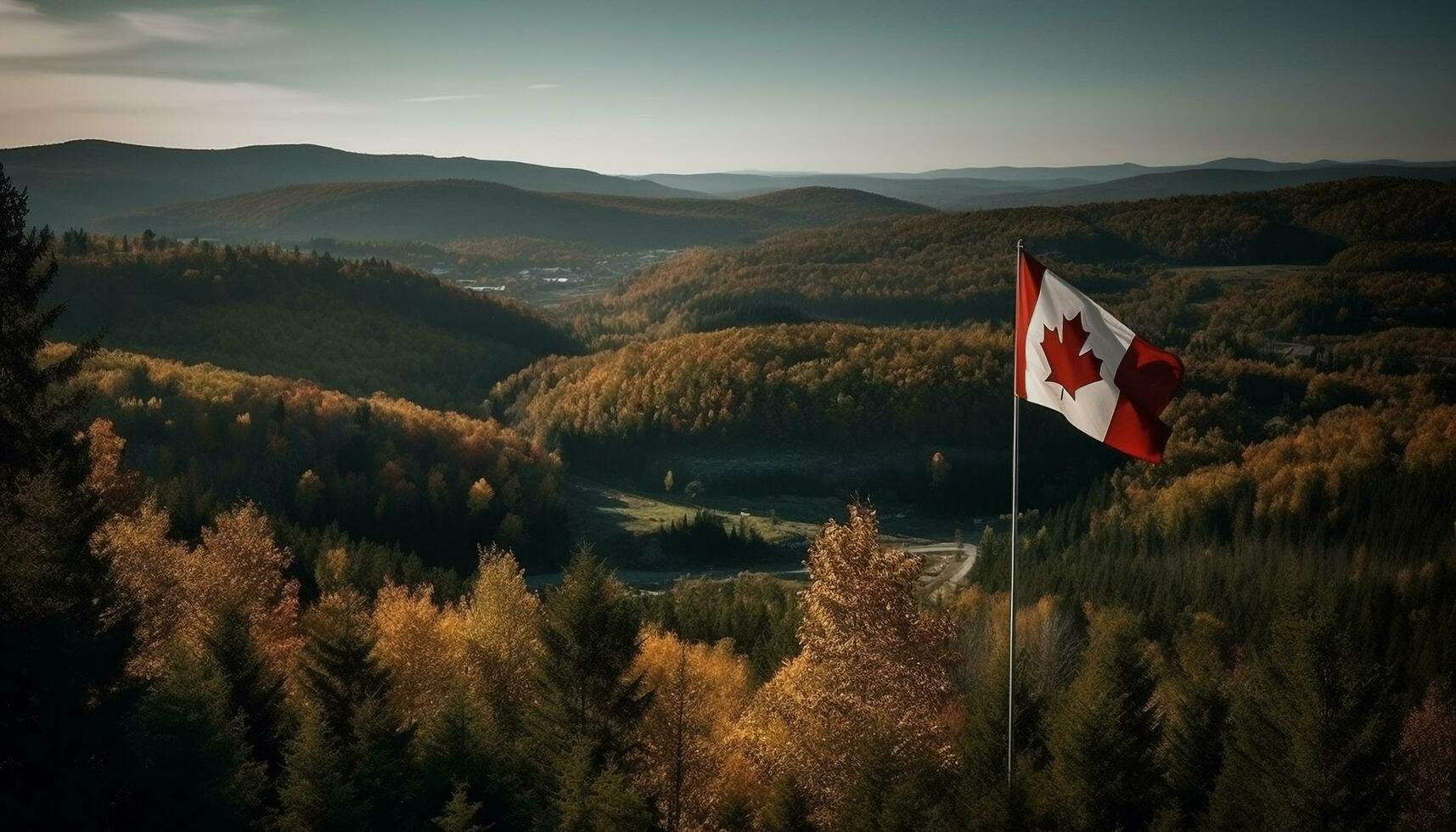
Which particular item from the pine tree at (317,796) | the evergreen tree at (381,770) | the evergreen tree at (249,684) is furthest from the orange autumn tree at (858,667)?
the evergreen tree at (249,684)

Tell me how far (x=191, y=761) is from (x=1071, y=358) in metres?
21.3

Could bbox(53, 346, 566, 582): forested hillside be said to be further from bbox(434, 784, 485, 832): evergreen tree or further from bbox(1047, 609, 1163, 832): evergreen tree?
bbox(1047, 609, 1163, 832): evergreen tree

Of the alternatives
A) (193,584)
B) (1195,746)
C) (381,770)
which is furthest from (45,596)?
(1195,746)

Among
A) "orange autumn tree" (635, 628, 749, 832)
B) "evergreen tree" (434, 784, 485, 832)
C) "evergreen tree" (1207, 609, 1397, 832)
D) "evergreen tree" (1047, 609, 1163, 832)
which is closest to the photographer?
"evergreen tree" (434, 784, 485, 832)

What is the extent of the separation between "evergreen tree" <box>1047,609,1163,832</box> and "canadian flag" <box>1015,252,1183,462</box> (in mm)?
12140

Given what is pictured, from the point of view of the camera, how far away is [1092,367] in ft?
75.8

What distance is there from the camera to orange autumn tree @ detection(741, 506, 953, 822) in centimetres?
3012

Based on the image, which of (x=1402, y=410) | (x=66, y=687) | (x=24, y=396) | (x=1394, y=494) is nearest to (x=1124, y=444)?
(x=66, y=687)

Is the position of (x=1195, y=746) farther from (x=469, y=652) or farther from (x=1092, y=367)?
(x=469, y=652)

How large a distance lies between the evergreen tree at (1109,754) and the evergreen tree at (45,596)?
23439 millimetres

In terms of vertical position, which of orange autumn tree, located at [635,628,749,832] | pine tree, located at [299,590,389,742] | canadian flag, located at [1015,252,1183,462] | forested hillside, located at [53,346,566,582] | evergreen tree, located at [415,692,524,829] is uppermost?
canadian flag, located at [1015,252,1183,462]

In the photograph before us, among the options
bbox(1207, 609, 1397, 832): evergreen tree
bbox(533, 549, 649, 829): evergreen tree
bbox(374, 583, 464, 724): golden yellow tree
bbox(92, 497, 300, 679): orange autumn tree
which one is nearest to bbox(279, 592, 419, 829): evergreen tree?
bbox(92, 497, 300, 679): orange autumn tree

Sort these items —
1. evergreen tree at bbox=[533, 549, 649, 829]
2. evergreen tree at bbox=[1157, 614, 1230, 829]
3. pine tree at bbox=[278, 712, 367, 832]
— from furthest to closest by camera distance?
evergreen tree at bbox=[1157, 614, 1230, 829], evergreen tree at bbox=[533, 549, 649, 829], pine tree at bbox=[278, 712, 367, 832]

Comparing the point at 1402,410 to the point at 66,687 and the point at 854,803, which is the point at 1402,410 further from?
the point at 66,687
